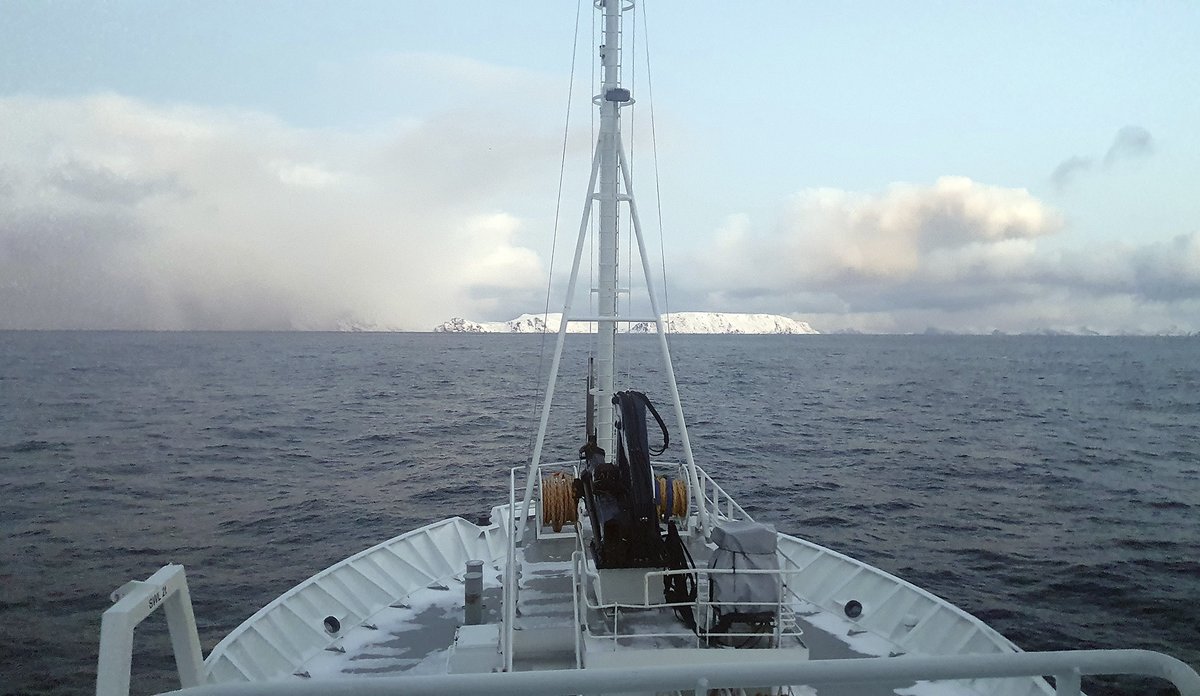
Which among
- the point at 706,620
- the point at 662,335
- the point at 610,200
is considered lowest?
the point at 706,620

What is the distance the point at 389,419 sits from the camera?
188 ft

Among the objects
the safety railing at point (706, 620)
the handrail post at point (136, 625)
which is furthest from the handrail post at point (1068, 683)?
the safety railing at point (706, 620)

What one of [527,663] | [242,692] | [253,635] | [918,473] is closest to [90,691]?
[253,635]

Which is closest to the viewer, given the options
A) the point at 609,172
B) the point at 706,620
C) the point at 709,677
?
the point at 709,677

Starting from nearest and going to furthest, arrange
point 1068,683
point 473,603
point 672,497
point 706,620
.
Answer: point 1068,683 → point 706,620 → point 473,603 → point 672,497

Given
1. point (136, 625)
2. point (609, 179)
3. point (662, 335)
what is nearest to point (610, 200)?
point (609, 179)

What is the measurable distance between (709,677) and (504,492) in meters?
31.7

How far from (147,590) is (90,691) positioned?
55.6 ft

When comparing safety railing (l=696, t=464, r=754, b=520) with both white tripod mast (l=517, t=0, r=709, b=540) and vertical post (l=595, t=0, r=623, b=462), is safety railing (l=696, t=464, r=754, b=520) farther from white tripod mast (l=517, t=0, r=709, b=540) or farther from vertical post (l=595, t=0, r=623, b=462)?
vertical post (l=595, t=0, r=623, b=462)

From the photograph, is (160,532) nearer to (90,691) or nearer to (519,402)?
(90,691)

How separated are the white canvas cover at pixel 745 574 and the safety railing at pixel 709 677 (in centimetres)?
627

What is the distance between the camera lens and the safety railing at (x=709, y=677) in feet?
9.05

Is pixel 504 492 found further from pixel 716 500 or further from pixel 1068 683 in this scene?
pixel 1068 683

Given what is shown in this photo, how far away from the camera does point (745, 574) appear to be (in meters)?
9.26
